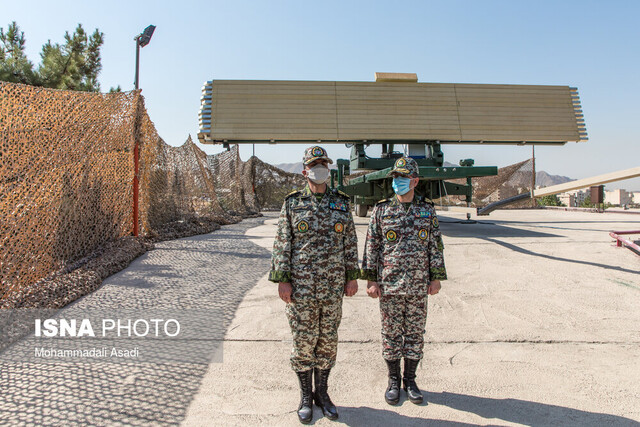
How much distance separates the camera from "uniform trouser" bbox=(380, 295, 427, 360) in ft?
9.12

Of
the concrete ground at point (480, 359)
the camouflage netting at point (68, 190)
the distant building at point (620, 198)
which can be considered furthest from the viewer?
the distant building at point (620, 198)

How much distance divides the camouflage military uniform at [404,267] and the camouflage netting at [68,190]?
315cm

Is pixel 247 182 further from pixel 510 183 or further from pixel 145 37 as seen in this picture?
pixel 510 183

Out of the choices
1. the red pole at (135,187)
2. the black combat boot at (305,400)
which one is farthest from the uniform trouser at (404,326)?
the red pole at (135,187)

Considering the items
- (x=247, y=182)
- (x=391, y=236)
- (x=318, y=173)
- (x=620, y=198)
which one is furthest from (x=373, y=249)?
(x=620, y=198)

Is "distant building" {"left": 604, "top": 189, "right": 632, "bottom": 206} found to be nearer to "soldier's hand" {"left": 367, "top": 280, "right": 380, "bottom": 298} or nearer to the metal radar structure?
the metal radar structure

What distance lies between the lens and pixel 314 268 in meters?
2.64

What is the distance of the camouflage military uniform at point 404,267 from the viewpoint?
2.78 m

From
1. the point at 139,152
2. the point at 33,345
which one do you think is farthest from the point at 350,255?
the point at 139,152

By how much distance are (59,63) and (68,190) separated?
10.6 m

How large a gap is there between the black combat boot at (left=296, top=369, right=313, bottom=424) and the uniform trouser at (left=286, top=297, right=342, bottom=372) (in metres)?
0.04

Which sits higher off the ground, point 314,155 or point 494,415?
point 314,155

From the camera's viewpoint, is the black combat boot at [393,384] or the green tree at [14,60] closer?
the black combat boot at [393,384]

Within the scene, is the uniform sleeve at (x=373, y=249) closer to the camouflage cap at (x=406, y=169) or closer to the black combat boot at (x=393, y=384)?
the camouflage cap at (x=406, y=169)
